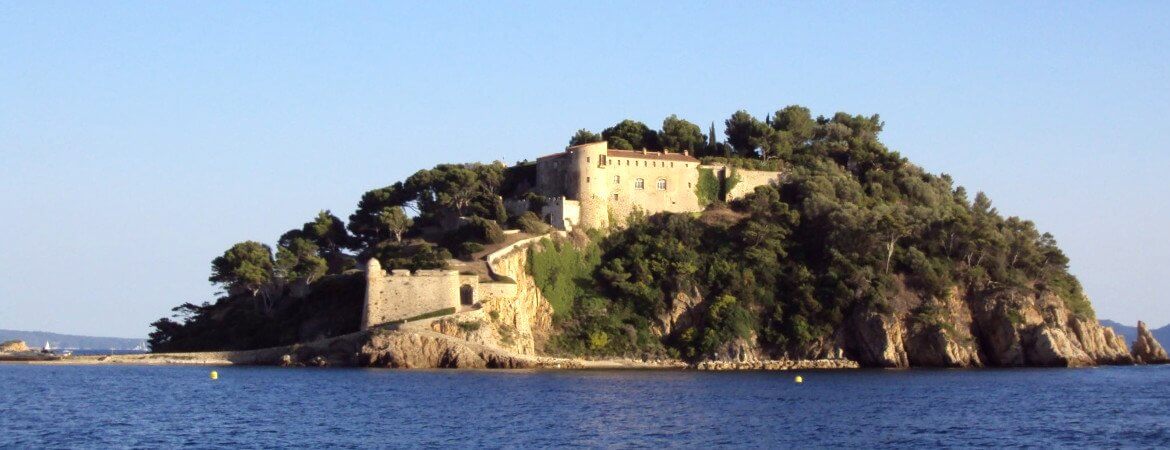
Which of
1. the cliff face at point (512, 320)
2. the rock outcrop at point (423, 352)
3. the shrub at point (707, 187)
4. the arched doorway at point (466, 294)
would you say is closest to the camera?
the rock outcrop at point (423, 352)

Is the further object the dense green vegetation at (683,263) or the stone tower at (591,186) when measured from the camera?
the stone tower at (591,186)

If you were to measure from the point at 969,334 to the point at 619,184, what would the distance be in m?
20.1

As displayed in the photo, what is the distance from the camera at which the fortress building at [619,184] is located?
7431cm

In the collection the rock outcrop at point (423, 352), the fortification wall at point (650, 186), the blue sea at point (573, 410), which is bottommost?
the blue sea at point (573, 410)

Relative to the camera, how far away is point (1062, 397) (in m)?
48.8

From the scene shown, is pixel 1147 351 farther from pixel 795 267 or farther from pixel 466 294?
pixel 466 294

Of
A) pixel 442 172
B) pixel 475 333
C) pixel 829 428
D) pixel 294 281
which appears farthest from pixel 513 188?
pixel 829 428

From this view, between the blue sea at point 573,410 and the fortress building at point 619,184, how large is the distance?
50.0ft

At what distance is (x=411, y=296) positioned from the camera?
210 ft

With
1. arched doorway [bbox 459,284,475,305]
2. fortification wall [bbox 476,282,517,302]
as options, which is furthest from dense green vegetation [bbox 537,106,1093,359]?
arched doorway [bbox 459,284,475,305]

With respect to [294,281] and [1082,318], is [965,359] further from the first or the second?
[294,281]

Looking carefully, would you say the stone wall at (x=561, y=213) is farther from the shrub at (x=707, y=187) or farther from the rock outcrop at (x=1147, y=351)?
the rock outcrop at (x=1147, y=351)

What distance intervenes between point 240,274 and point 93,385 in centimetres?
1756

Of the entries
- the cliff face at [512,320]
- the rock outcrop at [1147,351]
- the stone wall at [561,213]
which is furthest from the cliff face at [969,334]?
the stone wall at [561,213]
